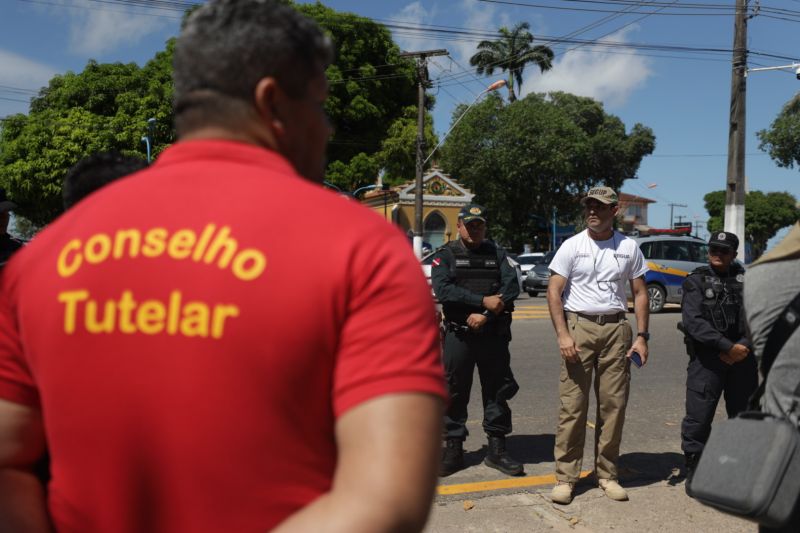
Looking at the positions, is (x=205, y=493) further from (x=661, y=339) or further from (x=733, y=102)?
(x=733, y=102)

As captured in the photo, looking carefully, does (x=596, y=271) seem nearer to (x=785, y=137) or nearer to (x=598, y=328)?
(x=598, y=328)

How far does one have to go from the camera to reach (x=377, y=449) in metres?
1.05

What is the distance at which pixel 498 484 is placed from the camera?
491 cm

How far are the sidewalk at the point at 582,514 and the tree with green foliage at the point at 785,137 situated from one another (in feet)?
127

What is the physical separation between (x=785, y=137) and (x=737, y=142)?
929 inches

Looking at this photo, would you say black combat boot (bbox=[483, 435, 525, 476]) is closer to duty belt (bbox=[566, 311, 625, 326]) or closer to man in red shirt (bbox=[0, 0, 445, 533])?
duty belt (bbox=[566, 311, 625, 326])

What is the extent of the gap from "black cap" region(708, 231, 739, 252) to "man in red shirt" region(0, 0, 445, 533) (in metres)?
4.48

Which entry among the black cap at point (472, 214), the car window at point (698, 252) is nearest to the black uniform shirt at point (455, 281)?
the black cap at point (472, 214)

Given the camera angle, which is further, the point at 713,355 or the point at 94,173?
the point at 713,355

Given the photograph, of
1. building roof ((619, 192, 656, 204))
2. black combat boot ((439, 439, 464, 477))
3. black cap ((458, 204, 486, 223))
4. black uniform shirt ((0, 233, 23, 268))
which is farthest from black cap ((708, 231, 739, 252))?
building roof ((619, 192, 656, 204))

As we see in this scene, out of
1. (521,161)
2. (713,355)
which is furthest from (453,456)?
(521,161)

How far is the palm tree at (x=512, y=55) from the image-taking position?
5341 cm

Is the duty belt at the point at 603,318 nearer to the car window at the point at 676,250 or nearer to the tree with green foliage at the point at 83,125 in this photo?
the car window at the point at 676,250

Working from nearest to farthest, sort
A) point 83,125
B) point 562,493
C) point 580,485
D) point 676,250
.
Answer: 1. point 562,493
2. point 580,485
3. point 676,250
4. point 83,125
